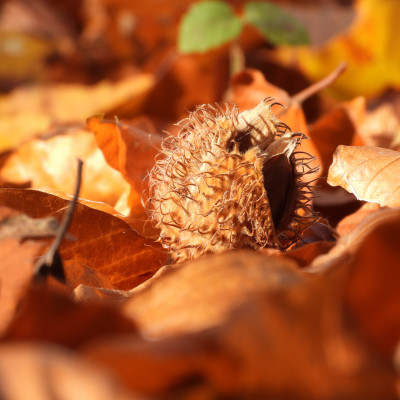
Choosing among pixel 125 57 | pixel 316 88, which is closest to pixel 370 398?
pixel 316 88

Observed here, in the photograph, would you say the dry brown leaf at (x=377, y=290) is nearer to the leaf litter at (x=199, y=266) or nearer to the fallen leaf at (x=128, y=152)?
the leaf litter at (x=199, y=266)

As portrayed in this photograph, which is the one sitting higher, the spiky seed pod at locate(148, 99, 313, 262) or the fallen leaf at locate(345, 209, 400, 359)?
the fallen leaf at locate(345, 209, 400, 359)

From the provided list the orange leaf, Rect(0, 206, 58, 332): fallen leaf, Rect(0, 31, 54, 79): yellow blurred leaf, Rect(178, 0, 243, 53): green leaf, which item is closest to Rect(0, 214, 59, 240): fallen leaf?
Rect(0, 206, 58, 332): fallen leaf

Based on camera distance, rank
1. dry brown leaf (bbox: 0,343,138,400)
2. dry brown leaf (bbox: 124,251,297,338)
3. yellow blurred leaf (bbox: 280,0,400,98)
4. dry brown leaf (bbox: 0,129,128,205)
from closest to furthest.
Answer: dry brown leaf (bbox: 0,343,138,400) < dry brown leaf (bbox: 124,251,297,338) < dry brown leaf (bbox: 0,129,128,205) < yellow blurred leaf (bbox: 280,0,400,98)

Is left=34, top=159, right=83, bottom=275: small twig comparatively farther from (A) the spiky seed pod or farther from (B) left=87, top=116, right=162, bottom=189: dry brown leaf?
(B) left=87, top=116, right=162, bottom=189: dry brown leaf

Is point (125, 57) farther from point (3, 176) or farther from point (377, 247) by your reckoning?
point (377, 247)
